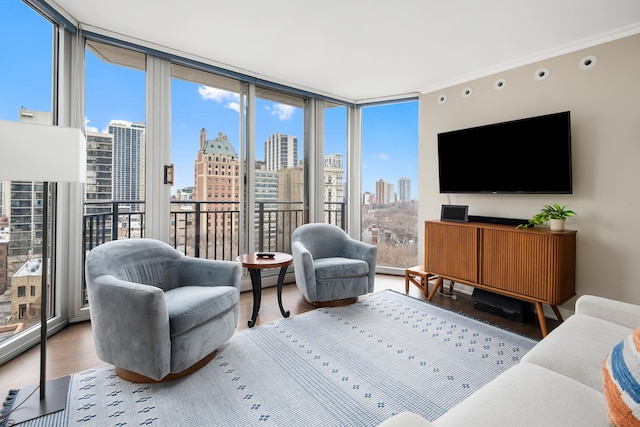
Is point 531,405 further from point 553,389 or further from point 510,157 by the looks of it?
point 510,157

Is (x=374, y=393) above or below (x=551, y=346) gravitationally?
below

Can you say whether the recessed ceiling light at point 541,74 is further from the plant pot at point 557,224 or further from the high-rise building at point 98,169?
the high-rise building at point 98,169

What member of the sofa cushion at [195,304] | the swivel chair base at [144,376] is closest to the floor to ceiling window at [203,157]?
the sofa cushion at [195,304]

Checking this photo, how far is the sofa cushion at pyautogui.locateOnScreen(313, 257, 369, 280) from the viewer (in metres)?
3.03

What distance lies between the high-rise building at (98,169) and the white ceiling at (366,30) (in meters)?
0.94

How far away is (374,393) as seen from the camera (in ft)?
5.90

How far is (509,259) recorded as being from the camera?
9.12 ft

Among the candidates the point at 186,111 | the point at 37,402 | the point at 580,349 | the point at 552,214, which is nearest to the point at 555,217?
the point at 552,214

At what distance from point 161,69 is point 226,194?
1.43 m

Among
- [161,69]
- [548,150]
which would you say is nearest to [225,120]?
[161,69]

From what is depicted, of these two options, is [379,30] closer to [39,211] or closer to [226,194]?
[226,194]

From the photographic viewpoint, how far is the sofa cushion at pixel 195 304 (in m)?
1.87

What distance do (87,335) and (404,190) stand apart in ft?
12.8

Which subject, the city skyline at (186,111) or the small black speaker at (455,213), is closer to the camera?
the city skyline at (186,111)
